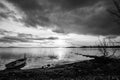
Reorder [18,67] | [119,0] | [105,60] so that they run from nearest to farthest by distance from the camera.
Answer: [119,0] → [105,60] → [18,67]

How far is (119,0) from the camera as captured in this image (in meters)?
9.33

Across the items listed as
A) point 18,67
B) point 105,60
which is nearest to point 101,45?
point 105,60

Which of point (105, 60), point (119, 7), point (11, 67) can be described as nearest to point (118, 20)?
point (119, 7)

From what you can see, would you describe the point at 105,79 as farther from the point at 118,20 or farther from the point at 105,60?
the point at 105,60

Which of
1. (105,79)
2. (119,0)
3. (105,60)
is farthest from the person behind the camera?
(105,60)

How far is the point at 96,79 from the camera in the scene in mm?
8789

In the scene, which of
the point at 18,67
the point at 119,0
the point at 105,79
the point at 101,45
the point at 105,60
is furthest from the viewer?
the point at 18,67

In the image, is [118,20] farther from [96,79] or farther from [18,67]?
[18,67]

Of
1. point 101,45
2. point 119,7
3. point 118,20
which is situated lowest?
point 101,45

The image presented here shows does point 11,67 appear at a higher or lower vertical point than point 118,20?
lower

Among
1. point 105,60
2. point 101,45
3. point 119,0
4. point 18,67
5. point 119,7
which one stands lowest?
point 18,67

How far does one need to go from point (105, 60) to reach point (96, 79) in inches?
592

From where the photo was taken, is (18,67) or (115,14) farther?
(18,67)

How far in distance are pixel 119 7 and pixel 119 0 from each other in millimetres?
1270
